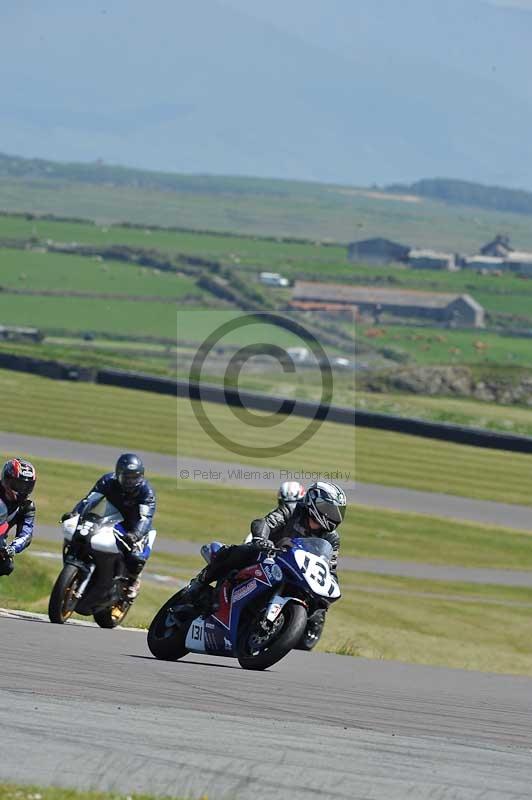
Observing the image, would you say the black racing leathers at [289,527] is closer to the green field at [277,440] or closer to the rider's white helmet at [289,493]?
the rider's white helmet at [289,493]

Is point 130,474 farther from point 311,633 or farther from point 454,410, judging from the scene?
point 454,410

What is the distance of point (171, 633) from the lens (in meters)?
12.4

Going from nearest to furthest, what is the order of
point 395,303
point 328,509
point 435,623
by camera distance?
point 328,509 → point 435,623 → point 395,303

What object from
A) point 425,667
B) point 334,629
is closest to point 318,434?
point 334,629

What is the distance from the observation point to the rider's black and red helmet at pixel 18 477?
1452 centimetres

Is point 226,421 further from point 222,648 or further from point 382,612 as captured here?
point 222,648

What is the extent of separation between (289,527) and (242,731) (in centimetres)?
574

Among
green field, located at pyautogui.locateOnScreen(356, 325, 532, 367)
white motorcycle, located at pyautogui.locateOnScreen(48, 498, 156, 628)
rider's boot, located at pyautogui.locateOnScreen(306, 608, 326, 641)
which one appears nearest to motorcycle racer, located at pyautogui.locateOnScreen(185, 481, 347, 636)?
rider's boot, located at pyautogui.locateOnScreen(306, 608, 326, 641)

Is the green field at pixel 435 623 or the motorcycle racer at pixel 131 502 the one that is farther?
the green field at pixel 435 623

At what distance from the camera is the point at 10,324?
364ft

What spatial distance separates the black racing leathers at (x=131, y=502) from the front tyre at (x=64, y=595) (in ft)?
2.21

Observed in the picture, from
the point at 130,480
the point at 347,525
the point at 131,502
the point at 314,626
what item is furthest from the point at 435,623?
the point at 130,480

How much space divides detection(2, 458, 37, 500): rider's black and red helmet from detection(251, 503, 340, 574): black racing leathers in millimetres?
2440

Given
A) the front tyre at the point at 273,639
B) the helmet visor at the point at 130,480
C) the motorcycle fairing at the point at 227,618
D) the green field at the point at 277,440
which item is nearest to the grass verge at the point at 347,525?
the green field at the point at 277,440
